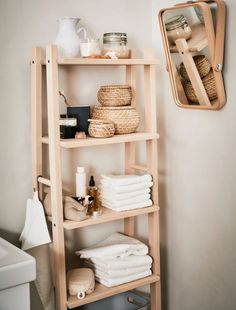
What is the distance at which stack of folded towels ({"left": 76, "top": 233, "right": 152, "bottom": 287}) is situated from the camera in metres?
2.40

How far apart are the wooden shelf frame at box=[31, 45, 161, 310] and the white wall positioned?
191mm

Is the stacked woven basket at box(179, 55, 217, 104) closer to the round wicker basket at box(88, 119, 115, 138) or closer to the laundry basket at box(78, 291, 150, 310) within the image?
the round wicker basket at box(88, 119, 115, 138)

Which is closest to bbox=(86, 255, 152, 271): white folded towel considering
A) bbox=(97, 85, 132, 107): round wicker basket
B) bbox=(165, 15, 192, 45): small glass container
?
bbox=(97, 85, 132, 107): round wicker basket

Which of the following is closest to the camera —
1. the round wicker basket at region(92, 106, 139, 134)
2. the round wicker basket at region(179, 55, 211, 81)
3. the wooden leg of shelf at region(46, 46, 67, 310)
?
the wooden leg of shelf at region(46, 46, 67, 310)

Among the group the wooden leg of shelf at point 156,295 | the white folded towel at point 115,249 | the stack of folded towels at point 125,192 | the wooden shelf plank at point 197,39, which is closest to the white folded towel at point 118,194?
the stack of folded towels at point 125,192

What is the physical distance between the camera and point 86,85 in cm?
257

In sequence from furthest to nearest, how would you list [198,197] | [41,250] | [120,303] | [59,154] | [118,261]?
1. [120,303]
2. [198,197]
3. [118,261]
4. [41,250]
5. [59,154]

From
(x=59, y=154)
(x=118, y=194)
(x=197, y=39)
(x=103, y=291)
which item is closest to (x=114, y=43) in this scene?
(x=197, y=39)

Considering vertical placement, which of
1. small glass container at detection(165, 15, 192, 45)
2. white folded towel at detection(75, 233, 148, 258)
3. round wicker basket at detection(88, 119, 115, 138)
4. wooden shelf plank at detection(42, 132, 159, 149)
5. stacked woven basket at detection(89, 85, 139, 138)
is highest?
small glass container at detection(165, 15, 192, 45)

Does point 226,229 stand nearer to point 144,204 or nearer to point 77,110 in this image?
point 144,204

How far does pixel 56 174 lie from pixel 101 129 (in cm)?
28

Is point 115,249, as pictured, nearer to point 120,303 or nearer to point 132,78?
point 120,303

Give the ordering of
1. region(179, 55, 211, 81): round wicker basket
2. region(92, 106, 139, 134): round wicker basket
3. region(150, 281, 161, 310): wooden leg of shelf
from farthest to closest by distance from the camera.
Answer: region(150, 281, 161, 310): wooden leg of shelf
region(92, 106, 139, 134): round wicker basket
region(179, 55, 211, 81): round wicker basket

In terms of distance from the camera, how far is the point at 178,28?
7.52 feet
